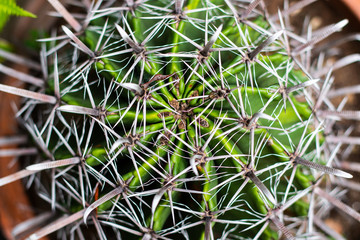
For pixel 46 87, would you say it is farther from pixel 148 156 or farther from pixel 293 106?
pixel 293 106

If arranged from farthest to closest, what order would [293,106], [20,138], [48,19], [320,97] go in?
[48,19] < [20,138] < [320,97] < [293,106]

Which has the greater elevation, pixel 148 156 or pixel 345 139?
pixel 148 156

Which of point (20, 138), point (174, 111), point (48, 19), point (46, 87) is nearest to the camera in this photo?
point (174, 111)

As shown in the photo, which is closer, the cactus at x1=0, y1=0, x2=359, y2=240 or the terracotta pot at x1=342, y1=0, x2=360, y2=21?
the cactus at x1=0, y1=0, x2=359, y2=240

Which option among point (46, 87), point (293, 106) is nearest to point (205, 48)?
point (293, 106)

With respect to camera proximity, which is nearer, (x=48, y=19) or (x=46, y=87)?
(x=46, y=87)

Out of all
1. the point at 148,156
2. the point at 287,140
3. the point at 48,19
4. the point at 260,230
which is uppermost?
the point at 48,19

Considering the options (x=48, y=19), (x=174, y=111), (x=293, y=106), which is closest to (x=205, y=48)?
(x=174, y=111)

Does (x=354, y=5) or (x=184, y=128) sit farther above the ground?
(x=354, y=5)

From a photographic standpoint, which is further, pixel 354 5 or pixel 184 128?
pixel 354 5

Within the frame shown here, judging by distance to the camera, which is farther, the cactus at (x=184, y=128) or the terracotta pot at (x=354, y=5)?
the terracotta pot at (x=354, y=5)
